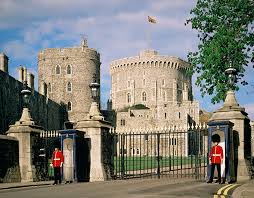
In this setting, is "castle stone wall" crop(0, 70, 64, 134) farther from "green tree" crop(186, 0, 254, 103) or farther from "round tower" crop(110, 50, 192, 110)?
"round tower" crop(110, 50, 192, 110)

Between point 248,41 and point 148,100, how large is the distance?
89.6m

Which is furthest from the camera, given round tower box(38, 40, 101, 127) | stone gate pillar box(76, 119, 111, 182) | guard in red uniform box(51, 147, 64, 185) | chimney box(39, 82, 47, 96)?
round tower box(38, 40, 101, 127)

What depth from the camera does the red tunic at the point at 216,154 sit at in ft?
49.9

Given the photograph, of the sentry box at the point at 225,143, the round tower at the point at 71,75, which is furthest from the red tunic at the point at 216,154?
the round tower at the point at 71,75

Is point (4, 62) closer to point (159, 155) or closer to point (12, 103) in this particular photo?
point (12, 103)

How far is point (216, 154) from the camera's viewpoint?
15203 millimetres

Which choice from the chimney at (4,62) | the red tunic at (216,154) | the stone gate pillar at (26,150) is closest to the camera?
the red tunic at (216,154)

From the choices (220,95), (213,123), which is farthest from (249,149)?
Result: (220,95)

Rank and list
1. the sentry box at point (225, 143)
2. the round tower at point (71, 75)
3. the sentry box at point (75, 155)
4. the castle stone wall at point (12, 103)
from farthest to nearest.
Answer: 1. the round tower at point (71, 75)
2. the castle stone wall at point (12, 103)
3. the sentry box at point (75, 155)
4. the sentry box at point (225, 143)

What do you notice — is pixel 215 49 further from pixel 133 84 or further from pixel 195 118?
pixel 133 84

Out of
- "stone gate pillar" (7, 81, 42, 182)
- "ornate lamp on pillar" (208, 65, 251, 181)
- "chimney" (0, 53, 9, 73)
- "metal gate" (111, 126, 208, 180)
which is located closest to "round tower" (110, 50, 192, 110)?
"chimney" (0, 53, 9, 73)

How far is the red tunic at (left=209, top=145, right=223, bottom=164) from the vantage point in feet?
49.9

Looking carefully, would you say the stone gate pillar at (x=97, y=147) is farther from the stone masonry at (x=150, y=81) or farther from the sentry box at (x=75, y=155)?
the stone masonry at (x=150, y=81)

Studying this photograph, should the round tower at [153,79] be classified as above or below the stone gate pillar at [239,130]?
above
